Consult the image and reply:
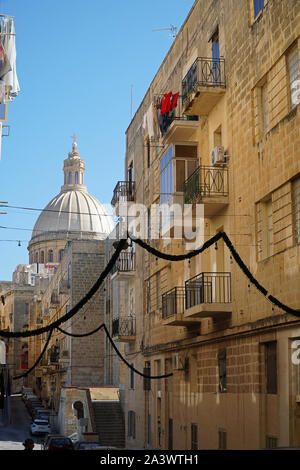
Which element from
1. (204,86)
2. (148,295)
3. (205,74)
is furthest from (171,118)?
(148,295)

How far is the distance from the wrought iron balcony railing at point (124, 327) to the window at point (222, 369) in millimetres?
12030

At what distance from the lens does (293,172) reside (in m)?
15.7

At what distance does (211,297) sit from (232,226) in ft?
6.57

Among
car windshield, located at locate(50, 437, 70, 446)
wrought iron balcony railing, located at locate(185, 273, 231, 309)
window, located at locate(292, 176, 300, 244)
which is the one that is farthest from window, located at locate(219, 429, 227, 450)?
car windshield, located at locate(50, 437, 70, 446)

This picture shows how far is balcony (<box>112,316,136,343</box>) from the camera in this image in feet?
105

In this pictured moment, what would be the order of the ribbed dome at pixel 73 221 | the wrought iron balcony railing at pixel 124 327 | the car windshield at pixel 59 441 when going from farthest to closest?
the ribbed dome at pixel 73 221
the wrought iron balcony railing at pixel 124 327
the car windshield at pixel 59 441

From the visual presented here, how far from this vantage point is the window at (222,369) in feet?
65.4

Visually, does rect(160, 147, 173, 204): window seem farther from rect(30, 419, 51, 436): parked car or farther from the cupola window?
the cupola window

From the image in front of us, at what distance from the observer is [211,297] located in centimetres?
1964

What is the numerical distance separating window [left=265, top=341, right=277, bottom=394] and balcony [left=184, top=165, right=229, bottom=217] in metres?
4.31

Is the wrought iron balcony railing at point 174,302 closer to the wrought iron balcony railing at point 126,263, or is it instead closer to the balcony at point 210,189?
the balcony at point 210,189

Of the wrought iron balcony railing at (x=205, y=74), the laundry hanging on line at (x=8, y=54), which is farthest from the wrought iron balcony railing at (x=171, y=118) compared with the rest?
the laundry hanging on line at (x=8, y=54)

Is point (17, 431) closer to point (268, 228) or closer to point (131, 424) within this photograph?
point (131, 424)
